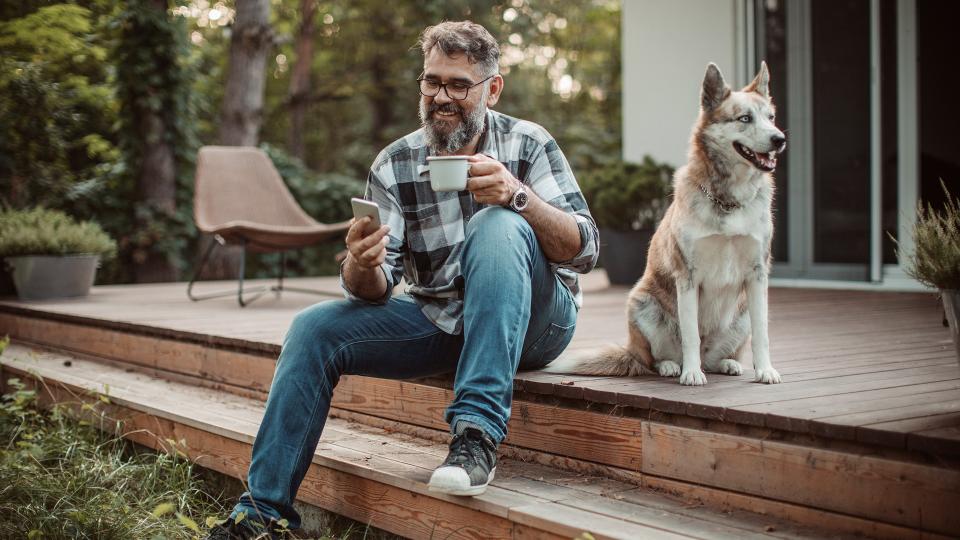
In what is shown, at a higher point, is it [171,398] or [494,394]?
[494,394]

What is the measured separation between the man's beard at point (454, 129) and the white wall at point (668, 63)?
12.7 ft

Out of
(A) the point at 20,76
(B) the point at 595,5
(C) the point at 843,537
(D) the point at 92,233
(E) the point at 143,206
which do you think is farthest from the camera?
(B) the point at 595,5

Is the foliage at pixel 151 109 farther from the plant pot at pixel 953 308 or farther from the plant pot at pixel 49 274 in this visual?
Answer: the plant pot at pixel 953 308

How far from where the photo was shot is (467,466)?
1.95m

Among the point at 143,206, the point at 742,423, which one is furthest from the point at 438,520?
the point at 143,206

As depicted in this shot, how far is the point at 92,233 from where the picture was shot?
224 inches

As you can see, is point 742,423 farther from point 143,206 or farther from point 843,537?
point 143,206

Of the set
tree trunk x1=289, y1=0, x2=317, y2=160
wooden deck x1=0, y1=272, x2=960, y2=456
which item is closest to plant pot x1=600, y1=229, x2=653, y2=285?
wooden deck x1=0, y1=272, x2=960, y2=456

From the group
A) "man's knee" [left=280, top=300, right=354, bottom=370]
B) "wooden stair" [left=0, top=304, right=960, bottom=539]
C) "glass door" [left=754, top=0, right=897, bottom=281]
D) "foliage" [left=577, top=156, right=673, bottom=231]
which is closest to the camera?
"wooden stair" [left=0, top=304, right=960, bottom=539]

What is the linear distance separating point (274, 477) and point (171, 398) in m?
1.50

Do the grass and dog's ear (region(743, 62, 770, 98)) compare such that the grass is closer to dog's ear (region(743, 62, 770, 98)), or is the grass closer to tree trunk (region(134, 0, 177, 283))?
dog's ear (region(743, 62, 770, 98))

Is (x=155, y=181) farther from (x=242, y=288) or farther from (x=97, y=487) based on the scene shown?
(x=97, y=487)

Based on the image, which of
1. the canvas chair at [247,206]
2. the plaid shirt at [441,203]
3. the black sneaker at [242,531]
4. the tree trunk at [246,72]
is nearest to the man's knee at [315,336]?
the plaid shirt at [441,203]

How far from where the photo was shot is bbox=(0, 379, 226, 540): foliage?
2.40 m
